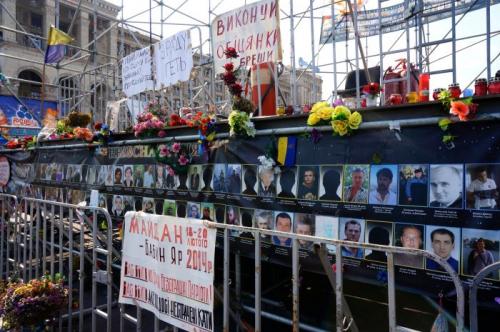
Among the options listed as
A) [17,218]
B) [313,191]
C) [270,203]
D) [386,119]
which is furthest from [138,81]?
[386,119]

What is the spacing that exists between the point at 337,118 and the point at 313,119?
0.27 metres

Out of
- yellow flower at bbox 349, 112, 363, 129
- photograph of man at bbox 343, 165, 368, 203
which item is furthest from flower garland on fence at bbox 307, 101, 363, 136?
photograph of man at bbox 343, 165, 368, 203

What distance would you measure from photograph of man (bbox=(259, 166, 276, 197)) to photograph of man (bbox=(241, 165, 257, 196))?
8 centimetres

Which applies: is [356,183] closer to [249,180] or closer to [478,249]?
[478,249]

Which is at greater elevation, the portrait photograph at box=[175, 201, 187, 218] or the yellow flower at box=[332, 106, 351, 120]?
the yellow flower at box=[332, 106, 351, 120]

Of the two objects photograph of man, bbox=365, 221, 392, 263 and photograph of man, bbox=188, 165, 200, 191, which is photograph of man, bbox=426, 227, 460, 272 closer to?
photograph of man, bbox=365, 221, 392, 263

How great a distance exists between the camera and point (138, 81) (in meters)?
6.84

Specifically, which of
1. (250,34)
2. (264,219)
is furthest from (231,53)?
(264,219)

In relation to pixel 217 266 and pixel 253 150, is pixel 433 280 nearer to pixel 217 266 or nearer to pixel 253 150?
pixel 253 150

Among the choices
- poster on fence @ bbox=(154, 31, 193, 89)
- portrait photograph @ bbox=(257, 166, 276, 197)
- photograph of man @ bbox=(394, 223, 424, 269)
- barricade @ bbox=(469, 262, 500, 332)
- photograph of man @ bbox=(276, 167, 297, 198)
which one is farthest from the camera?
poster on fence @ bbox=(154, 31, 193, 89)

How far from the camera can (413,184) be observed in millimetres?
3062

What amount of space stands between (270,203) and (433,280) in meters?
1.70

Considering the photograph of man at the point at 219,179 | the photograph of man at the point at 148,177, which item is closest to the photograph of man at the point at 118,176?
the photograph of man at the point at 148,177

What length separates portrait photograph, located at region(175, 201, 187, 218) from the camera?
16.4 ft
